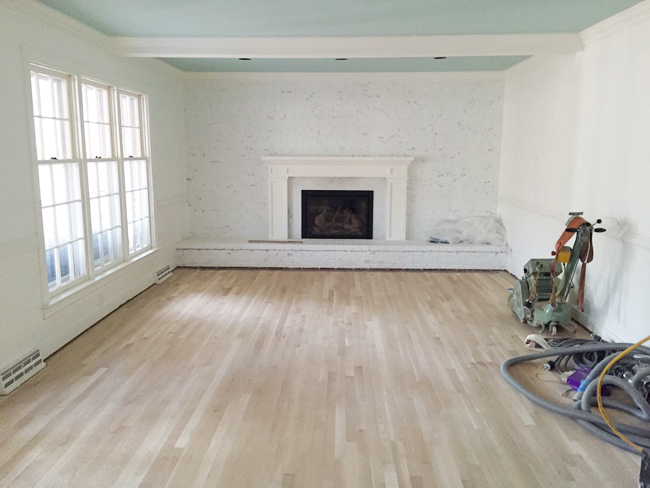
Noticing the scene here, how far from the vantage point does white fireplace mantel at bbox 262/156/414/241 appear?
7188 millimetres

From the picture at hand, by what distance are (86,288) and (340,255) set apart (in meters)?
3.40

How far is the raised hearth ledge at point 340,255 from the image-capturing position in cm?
689

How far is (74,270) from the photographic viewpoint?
4488mm

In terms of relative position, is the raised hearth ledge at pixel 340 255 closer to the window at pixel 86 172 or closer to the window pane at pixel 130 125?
the window at pixel 86 172

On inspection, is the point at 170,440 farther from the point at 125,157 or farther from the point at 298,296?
the point at 125,157

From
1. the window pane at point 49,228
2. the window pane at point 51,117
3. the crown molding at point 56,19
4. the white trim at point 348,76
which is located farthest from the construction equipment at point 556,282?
the crown molding at point 56,19

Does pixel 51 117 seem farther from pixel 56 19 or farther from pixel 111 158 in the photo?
pixel 111 158

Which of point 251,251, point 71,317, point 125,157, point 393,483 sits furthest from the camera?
point 251,251

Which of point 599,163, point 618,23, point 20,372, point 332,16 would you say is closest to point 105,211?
point 20,372

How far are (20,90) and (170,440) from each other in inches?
105

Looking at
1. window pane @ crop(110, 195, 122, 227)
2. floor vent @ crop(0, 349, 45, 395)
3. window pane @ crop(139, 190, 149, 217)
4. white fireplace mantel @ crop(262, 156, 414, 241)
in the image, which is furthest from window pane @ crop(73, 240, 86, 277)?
white fireplace mantel @ crop(262, 156, 414, 241)

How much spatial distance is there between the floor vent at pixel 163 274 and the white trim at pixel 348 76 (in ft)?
8.99

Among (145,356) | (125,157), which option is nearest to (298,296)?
(145,356)

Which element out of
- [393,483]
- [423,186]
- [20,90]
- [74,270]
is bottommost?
[393,483]
